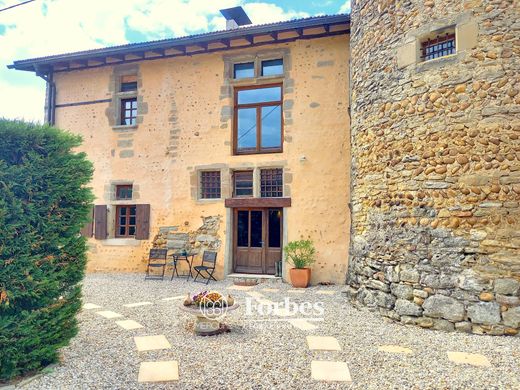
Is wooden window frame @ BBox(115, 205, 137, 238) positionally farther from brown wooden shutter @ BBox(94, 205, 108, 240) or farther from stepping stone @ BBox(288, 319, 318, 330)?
stepping stone @ BBox(288, 319, 318, 330)

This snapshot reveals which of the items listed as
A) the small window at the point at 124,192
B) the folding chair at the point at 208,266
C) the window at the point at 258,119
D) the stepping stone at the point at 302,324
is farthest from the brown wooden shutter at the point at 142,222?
the stepping stone at the point at 302,324

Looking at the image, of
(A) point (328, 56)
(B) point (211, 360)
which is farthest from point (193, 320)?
(A) point (328, 56)

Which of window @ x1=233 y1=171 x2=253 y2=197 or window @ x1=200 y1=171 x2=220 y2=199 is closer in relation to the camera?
window @ x1=233 y1=171 x2=253 y2=197

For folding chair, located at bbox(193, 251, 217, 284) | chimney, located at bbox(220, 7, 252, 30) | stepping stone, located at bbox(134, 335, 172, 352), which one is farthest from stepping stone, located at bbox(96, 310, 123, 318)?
chimney, located at bbox(220, 7, 252, 30)

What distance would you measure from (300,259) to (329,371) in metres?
4.41

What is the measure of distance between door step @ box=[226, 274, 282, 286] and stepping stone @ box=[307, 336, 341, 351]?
3752 millimetres

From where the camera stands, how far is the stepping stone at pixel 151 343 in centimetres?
374

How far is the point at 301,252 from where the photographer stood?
25.3 ft

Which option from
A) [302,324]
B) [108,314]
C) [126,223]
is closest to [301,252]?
[302,324]

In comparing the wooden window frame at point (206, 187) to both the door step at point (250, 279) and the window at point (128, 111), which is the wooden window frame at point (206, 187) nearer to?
the door step at point (250, 279)

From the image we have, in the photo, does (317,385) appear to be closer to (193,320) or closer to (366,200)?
(193,320)

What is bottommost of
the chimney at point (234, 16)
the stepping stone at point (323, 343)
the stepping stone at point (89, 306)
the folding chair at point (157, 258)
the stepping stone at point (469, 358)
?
the stepping stone at point (89, 306)

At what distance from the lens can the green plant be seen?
7.55m

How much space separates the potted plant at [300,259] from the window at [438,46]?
4.12 meters
